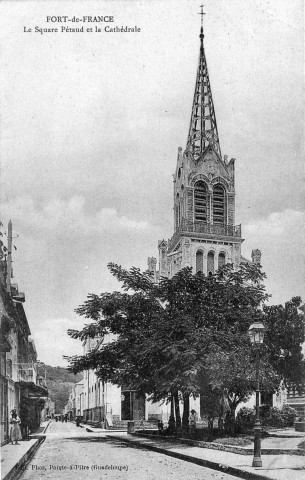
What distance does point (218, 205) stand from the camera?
198 feet

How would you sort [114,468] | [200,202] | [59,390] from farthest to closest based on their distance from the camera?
[59,390] < [200,202] < [114,468]

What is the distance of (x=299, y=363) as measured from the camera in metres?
30.9

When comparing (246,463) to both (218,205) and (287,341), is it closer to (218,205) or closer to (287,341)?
(287,341)

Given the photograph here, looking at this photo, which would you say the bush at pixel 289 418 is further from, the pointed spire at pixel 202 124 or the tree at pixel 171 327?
the pointed spire at pixel 202 124

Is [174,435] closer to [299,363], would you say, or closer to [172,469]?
[299,363]

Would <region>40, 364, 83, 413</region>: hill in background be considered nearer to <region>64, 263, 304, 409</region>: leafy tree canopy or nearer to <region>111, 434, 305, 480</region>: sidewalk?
<region>64, 263, 304, 409</region>: leafy tree canopy

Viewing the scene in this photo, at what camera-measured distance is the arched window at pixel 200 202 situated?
196 ft

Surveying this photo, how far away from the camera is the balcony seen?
191ft

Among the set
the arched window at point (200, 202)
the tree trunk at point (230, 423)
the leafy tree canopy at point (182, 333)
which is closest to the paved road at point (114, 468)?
the leafy tree canopy at point (182, 333)

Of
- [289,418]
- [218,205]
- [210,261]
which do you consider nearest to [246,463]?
[289,418]

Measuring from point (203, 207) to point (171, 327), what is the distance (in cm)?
3684

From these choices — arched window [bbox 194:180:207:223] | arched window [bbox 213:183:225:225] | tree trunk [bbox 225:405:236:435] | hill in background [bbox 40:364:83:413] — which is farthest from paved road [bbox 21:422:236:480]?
hill in background [bbox 40:364:83:413]

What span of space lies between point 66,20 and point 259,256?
4621 centimetres

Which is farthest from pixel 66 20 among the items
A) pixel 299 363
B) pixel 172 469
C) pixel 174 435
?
pixel 299 363
